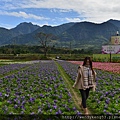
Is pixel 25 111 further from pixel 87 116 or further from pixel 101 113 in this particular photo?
pixel 101 113

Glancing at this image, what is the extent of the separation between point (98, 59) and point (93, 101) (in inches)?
1968

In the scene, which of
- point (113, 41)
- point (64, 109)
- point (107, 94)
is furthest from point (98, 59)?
point (64, 109)

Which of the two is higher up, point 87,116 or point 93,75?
point 93,75

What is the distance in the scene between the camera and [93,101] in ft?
31.5

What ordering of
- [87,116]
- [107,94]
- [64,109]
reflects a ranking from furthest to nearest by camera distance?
[107,94], [64,109], [87,116]

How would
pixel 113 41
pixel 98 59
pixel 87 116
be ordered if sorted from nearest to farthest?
pixel 87 116 → pixel 98 59 → pixel 113 41

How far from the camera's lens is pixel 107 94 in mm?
10906

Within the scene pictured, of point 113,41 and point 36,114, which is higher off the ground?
point 113,41

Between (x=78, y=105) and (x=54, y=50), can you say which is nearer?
(x=78, y=105)

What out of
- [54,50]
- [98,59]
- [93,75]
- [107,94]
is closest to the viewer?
[93,75]

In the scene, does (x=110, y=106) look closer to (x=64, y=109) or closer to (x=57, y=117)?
(x=64, y=109)

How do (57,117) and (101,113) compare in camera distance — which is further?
(101,113)

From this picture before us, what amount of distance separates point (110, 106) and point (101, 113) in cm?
113

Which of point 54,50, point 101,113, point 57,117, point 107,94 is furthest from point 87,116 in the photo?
point 54,50
